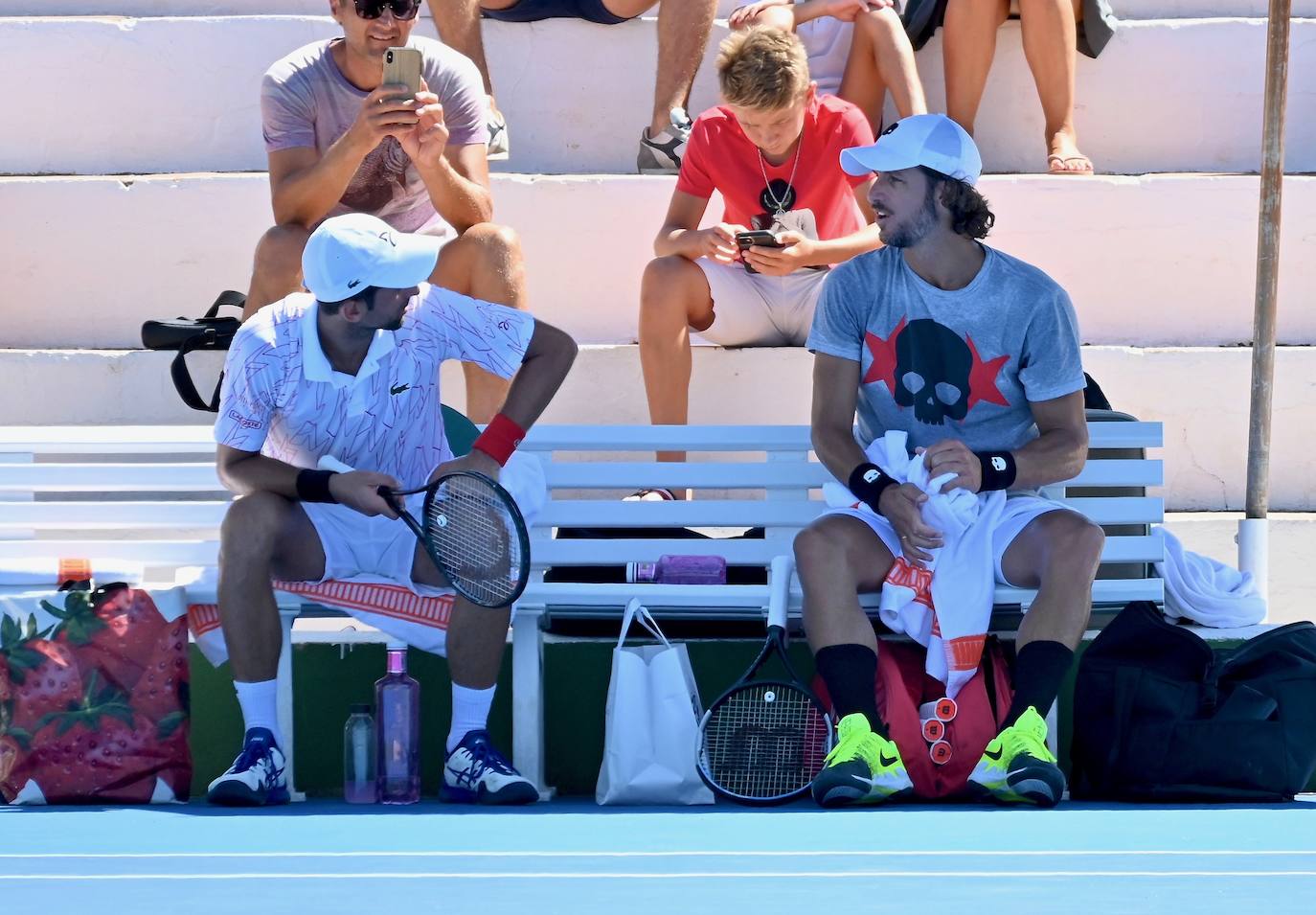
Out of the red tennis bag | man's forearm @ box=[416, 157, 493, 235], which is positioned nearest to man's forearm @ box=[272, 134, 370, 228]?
man's forearm @ box=[416, 157, 493, 235]

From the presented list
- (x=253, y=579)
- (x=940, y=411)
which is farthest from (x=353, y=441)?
(x=940, y=411)

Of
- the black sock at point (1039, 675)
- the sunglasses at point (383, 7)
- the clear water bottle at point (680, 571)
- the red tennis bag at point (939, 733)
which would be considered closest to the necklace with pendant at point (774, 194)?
the sunglasses at point (383, 7)

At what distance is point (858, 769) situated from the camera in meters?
3.91

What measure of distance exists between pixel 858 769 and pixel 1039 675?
16.3 inches

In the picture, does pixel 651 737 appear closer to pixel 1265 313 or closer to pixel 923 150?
pixel 923 150

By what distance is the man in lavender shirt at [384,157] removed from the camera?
4.99m

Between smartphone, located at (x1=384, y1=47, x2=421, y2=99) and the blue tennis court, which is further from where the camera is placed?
smartphone, located at (x1=384, y1=47, x2=421, y2=99)

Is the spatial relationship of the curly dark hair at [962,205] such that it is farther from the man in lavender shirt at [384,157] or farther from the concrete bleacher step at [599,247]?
the concrete bleacher step at [599,247]

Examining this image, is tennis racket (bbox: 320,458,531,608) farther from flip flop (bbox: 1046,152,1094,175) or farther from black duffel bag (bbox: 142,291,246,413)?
flip flop (bbox: 1046,152,1094,175)

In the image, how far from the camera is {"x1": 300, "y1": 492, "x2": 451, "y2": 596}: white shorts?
14.0 feet

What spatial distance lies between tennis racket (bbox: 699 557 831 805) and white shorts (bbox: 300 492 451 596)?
2.18 ft

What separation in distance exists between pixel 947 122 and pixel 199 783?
2.20 meters

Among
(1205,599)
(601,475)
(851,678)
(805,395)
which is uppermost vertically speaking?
(805,395)

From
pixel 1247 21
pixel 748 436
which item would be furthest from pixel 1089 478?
pixel 1247 21
